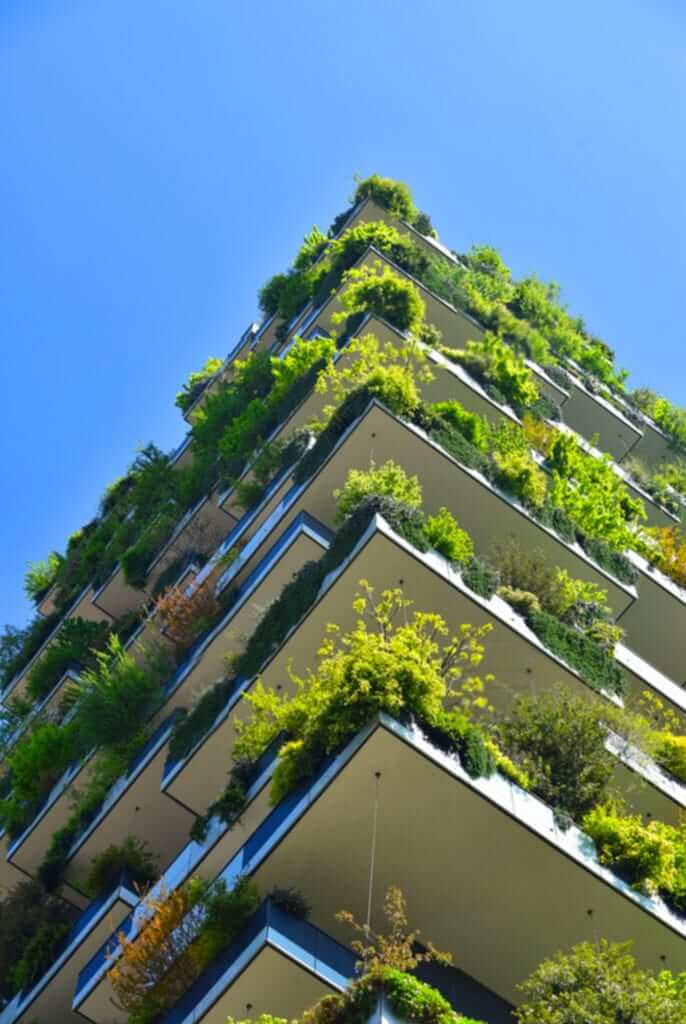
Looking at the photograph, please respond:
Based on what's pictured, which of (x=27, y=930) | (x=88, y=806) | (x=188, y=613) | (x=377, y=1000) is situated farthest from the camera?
(x=188, y=613)

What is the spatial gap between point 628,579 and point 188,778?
9.15m

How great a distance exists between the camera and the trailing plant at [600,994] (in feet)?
41.2

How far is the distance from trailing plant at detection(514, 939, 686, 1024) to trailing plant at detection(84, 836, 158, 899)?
919 centimetres

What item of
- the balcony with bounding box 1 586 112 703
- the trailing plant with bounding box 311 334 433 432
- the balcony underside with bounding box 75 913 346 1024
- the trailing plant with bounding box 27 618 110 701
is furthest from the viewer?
the balcony with bounding box 1 586 112 703

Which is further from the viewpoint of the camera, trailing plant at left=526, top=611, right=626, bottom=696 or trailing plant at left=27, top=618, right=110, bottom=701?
trailing plant at left=27, top=618, right=110, bottom=701

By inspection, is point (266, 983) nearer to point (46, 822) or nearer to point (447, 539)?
point (447, 539)

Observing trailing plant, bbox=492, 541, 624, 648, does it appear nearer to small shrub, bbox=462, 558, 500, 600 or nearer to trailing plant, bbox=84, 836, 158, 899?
small shrub, bbox=462, 558, 500, 600

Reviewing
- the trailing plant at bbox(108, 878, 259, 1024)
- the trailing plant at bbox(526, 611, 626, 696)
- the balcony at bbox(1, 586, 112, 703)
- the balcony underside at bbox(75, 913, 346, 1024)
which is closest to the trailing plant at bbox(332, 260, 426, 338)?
the trailing plant at bbox(526, 611, 626, 696)

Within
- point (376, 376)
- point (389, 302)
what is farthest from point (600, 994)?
point (389, 302)

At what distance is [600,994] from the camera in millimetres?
12812

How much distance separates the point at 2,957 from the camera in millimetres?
22922

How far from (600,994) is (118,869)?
10.5 m

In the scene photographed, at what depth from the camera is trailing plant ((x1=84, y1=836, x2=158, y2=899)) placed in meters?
20.9

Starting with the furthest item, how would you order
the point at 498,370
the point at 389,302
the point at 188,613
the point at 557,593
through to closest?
1. the point at 498,370
2. the point at 389,302
3. the point at 188,613
4. the point at 557,593
